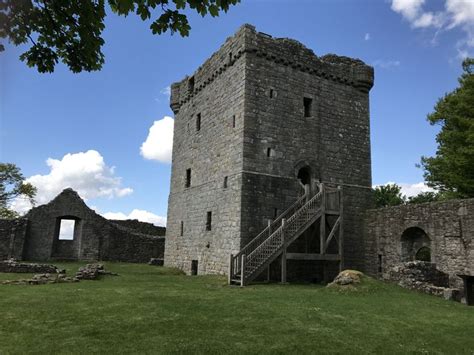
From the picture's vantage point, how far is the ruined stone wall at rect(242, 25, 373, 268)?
55.9ft

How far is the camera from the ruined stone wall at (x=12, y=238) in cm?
2467

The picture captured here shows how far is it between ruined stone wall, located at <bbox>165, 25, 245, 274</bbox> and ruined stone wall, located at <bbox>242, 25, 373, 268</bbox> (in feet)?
2.06

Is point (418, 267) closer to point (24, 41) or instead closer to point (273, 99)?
point (273, 99)

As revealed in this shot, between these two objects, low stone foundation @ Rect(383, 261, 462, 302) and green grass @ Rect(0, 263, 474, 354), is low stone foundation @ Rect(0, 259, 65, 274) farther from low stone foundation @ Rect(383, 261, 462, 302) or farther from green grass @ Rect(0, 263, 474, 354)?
low stone foundation @ Rect(383, 261, 462, 302)

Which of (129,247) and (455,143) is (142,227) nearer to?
(129,247)

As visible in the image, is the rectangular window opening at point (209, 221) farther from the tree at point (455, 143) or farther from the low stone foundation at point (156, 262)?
the tree at point (455, 143)

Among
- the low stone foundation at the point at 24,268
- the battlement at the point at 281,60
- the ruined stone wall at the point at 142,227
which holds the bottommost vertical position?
the low stone foundation at the point at 24,268

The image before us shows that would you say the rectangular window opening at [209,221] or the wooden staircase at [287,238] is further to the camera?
the rectangular window opening at [209,221]

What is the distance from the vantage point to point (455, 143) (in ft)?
82.9

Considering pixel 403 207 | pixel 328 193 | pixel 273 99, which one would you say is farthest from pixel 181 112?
pixel 403 207

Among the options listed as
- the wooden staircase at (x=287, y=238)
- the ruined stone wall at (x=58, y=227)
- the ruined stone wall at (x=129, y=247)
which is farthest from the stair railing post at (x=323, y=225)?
the ruined stone wall at (x=58, y=227)

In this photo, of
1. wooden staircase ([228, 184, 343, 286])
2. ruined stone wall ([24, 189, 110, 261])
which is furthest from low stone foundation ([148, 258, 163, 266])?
wooden staircase ([228, 184, 343, 286])

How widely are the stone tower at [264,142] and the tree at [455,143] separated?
754 cm

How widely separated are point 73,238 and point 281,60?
18782mm
